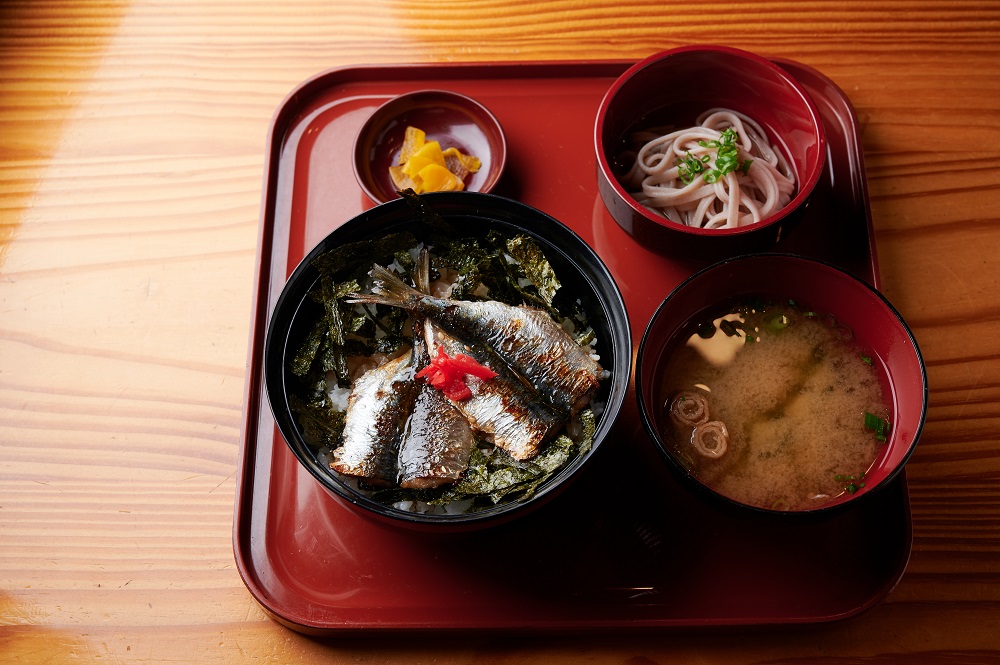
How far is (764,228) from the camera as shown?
1827mm

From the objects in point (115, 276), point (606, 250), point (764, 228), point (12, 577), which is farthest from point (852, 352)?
point (12, 577)

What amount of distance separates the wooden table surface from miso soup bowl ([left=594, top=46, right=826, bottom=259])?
30 centimetres

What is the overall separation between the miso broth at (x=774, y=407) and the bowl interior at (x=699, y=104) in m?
0.31

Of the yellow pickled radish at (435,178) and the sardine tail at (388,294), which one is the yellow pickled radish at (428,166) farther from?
the sardine tail at (388,294)

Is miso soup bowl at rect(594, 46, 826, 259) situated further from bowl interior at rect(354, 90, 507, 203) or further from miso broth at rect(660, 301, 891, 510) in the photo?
bowl interior at rect(354, 90, 507, 203)

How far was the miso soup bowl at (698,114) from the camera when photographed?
1874mm

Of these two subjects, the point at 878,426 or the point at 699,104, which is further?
the point at 699,104

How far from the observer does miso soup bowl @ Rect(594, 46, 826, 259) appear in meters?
1.87

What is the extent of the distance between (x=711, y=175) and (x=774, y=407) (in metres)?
0.60

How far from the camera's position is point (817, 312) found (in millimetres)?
1858

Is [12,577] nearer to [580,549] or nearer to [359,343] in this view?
[359,343]

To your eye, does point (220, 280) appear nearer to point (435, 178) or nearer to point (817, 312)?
point (435, 178)

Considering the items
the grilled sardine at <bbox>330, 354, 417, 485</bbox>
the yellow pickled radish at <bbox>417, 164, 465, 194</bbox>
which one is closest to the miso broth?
the grilled sardine at <bbox>330, 354, 417, 485</bbox>

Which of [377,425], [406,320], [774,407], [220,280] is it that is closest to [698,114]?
[774,407]
